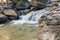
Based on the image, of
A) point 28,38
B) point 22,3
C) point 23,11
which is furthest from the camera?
point 22,3

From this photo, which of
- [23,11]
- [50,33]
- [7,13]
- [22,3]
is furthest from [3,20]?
[50,33]

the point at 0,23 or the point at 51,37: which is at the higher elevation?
the point at 51,37

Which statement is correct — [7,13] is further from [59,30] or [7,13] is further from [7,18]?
A: [59,30]

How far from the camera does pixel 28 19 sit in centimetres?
1073

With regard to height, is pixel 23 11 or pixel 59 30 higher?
pixel 59 30

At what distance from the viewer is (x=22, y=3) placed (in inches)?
563

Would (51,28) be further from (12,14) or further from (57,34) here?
(12,14)

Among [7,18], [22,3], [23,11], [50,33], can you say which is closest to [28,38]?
[50,33]

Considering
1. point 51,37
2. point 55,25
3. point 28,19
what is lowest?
point 28,19

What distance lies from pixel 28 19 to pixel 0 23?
2.07 metres

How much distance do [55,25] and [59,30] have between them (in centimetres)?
24

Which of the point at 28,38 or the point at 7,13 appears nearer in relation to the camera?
the point at 28,38

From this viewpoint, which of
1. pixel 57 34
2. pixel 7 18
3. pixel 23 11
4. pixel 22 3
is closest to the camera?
pixel 57 34

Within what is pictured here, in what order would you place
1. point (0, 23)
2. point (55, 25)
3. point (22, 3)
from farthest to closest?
point (22, 3), point (0, 23), point (55, 25)
